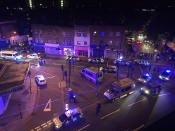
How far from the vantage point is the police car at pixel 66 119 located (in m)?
17.2

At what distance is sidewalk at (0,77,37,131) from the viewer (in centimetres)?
1808

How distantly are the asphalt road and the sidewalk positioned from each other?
0.84 metres

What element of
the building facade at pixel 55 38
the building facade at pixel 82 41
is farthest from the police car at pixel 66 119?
the building facade at pixel 55 38

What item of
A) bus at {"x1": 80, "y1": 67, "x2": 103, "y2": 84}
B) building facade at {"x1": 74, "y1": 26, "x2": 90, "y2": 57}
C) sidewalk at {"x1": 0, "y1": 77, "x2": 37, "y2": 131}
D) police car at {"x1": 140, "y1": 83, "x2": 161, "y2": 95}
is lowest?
sidewalk at {"x1": 0, "y1": 77, "x2": 37, "y2": 131}

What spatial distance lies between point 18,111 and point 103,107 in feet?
41.0

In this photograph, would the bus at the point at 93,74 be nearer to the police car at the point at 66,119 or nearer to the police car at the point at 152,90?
the police car at the point at 152,90

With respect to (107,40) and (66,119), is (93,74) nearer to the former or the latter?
(66,119)

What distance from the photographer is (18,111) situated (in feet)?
67.3

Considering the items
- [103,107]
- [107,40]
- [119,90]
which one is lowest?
[103,107]

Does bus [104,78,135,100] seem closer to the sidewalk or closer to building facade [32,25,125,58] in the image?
the sidewalk

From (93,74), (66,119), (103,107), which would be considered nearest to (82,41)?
(93,74)

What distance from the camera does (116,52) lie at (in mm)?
41250

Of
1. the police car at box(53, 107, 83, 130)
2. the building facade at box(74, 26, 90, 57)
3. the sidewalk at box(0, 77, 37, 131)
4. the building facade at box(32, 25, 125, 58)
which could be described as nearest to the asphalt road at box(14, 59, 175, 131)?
the police car at box(53, 107, 83, 130)

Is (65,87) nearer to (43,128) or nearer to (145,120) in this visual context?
(43,128)
